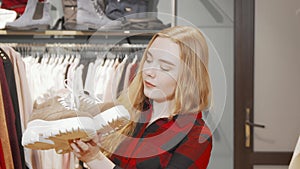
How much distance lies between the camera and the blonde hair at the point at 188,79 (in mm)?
823

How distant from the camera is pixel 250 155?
86.0 inches

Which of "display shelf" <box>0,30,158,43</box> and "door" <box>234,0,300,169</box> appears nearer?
"display shelf" <box>0,30,158,43</box>

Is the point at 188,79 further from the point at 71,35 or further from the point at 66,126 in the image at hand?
the point at 71,35

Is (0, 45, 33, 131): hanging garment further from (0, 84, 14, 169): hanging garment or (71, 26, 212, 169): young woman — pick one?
(71, 26, 212, 169): young woman

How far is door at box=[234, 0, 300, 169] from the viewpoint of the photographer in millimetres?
2156

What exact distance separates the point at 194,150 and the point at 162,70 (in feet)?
0.49

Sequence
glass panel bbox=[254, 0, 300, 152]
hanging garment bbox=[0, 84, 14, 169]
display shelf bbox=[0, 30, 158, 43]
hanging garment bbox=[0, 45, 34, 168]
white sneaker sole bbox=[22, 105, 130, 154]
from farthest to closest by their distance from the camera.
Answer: glass panel bbox=[254, 0, 300, 152] < hanging garment bbox=[0, 45, 34, 168] < hanging garment bbox=[0, 84, 14, 169] < display shelf bbox=[0, 30, 158, 43] < white sneaker sole bbox=[22, 105, 130, 154]

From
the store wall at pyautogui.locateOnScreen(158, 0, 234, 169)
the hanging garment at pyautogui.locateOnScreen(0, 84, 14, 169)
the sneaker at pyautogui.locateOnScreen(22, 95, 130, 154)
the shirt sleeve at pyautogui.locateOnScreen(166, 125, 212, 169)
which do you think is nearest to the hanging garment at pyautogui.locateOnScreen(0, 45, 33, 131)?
the hanging garment at pyautogui.locateOnScreen(0, 84, 14, 169)

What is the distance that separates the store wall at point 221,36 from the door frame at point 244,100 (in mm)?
23

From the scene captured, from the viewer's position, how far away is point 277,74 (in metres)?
2.17

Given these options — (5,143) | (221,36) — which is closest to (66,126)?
(5,143)

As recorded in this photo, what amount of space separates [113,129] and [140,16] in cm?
27

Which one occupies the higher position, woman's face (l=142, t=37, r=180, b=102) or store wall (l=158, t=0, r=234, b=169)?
woman's face (l=142, t=37, r=180, b=102)

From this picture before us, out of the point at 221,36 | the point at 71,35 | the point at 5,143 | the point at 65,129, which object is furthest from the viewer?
the point at 221,36
